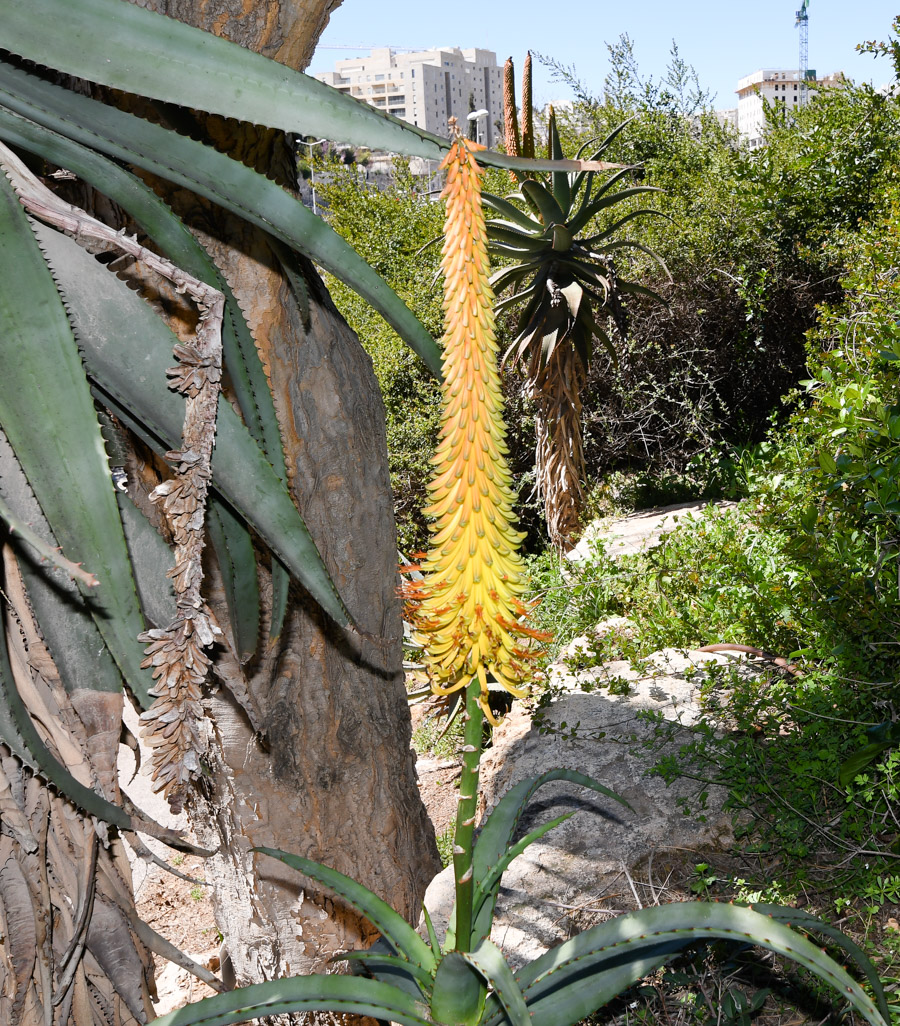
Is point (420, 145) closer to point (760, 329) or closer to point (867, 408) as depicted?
→ point (867, 408)

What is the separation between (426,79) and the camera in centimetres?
6247

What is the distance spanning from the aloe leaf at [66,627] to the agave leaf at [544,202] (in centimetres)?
582

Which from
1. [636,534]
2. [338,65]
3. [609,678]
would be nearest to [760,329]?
[636,534]

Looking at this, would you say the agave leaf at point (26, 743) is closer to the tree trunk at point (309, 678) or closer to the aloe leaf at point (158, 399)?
the aloe leaf at point (158, 399)

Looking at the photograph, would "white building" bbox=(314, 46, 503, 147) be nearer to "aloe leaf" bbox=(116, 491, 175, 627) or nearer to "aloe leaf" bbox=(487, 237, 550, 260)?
"aloe leaf" bbox=(487, 237, 550, 260)

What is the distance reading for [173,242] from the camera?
903 millimetres

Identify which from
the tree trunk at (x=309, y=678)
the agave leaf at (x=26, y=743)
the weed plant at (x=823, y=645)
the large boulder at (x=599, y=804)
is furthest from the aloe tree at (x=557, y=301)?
the agave leaf at (x=26, y=743)

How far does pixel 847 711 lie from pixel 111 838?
2.45m

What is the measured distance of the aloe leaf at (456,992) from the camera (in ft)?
4.48

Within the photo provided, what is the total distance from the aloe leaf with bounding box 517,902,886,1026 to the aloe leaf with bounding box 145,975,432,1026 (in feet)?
0.75

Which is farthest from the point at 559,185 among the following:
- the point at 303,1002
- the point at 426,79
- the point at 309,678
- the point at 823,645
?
the point at 426,79

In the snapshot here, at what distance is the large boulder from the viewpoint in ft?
8.18

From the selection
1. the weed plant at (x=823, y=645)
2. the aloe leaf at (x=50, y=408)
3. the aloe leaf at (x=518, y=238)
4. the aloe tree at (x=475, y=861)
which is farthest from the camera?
the aloe leaf at (x=518, y=238)

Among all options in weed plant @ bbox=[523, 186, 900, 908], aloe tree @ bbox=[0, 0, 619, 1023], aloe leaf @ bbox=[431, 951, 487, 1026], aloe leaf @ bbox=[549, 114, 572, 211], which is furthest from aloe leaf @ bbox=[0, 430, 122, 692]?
aloe leaf @ bbox=[549, 114, 572, 211]
